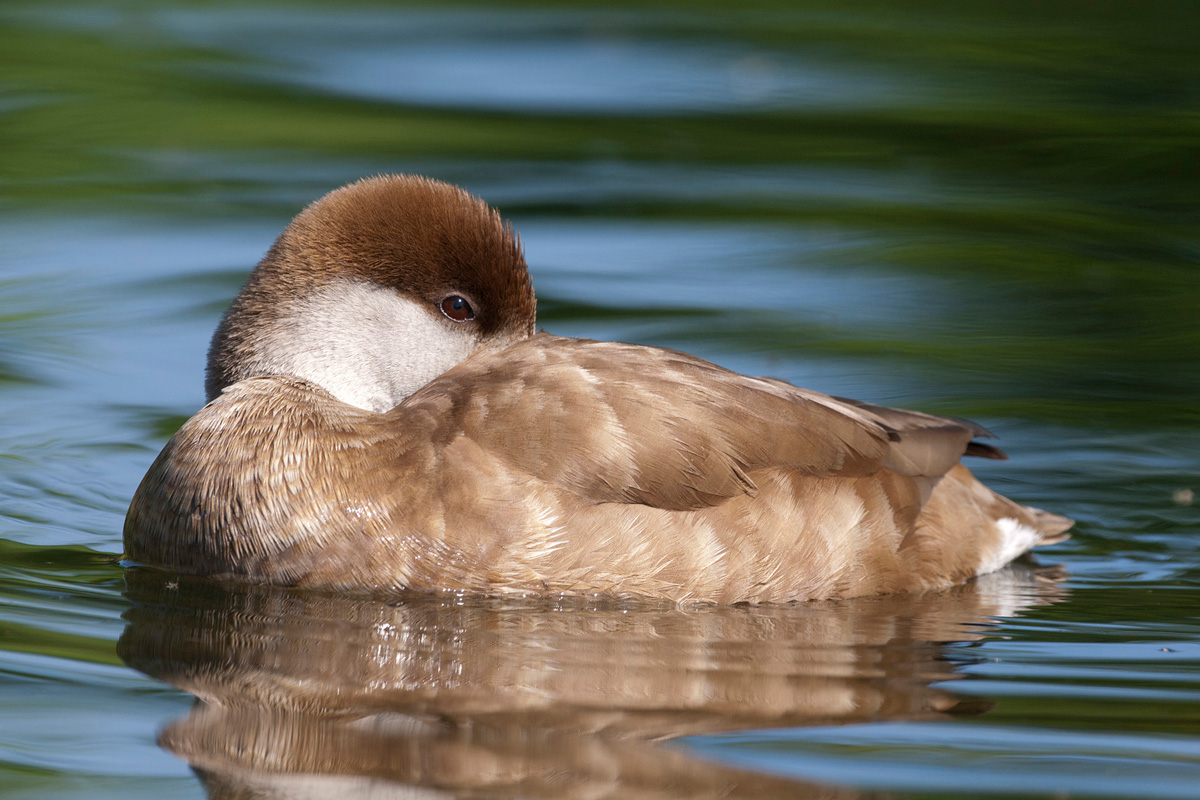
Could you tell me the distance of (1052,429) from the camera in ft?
24.1

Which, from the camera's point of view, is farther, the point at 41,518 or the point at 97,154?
the point at 97,154

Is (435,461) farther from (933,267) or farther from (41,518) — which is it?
(933,267)

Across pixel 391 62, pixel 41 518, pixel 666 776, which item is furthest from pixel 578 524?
pixel 391 62

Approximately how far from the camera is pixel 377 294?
594cm

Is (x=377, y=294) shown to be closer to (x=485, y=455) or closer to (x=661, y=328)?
(x=485, y=455)

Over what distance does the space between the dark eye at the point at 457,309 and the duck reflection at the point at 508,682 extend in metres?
1.14

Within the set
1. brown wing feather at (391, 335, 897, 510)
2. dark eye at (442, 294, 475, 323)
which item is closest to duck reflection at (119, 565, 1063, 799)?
brown wing feather at (391, 335, 897, 510)

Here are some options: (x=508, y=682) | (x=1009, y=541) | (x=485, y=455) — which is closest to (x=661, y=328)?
(x=1009, y=541)

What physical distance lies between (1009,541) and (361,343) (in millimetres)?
2633

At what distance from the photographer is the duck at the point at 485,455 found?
5426mm

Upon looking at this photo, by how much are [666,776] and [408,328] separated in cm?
247

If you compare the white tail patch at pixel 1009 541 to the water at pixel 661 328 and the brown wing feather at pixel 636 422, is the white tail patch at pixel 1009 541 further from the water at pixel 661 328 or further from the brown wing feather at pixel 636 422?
the brown wing feather at pixel 636 422

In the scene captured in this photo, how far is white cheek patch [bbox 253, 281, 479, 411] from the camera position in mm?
5934

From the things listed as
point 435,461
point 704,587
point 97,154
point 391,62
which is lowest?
point 704,587
